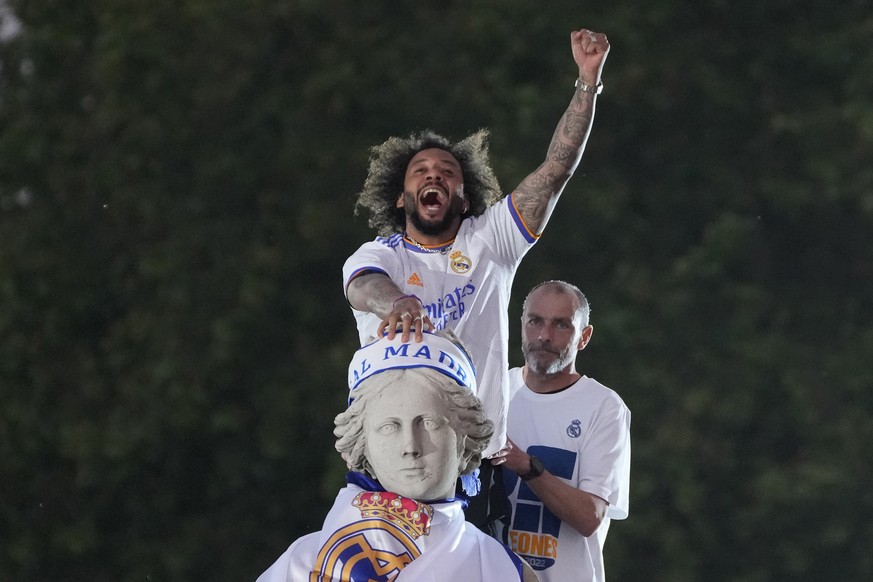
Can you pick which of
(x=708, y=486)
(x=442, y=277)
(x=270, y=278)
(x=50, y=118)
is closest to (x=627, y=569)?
(x=708, y=486)

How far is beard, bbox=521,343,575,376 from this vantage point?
16.2ft

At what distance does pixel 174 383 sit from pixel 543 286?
6.12 m

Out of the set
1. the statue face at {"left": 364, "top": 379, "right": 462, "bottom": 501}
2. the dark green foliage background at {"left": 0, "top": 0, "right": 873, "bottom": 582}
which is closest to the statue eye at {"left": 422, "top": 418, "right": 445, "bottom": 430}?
the statue face at {"left": 364, "top": 379, "right": 462, "bottom": 501}

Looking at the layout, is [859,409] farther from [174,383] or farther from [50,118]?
[50,118]

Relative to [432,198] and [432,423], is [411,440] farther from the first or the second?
[432,198]

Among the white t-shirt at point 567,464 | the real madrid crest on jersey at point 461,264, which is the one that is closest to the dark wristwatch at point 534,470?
the white t-shirt at point 567,464

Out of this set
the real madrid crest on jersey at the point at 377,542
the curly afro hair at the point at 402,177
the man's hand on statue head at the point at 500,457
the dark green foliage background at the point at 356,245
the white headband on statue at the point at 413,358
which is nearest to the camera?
the real madrid crest on jersey at the point at 377,542

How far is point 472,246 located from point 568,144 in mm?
420

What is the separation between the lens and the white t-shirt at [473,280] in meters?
4.49

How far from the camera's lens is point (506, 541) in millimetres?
4844

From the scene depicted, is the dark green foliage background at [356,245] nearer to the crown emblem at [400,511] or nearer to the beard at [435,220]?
the beard at [435,220]

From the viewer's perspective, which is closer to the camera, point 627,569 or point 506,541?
point 506,541

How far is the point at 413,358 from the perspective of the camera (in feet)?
12.0

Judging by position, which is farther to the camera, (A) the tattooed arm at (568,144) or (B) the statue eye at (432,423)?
(A) the tattooed arm at (568,144)
